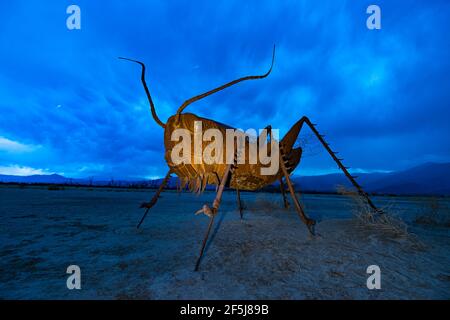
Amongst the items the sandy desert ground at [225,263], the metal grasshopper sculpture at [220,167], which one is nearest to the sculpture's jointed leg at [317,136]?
the metal grasshopper sculpture at [220,167]

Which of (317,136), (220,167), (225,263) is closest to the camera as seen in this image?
(225,263)

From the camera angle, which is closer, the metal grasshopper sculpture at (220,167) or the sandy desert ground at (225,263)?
the sandy desert ground at (225,263)

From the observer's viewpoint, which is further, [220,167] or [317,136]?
[317,136]

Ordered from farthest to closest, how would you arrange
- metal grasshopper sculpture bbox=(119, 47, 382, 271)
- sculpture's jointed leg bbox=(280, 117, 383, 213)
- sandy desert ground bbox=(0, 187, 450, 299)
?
1. sculpture's jointed leg bbox=(280, 117, 383, 213)
2. metal grasshopper sculpture bbox=(119, 47, 382, 271)
3. sandy desert ground bbox=(0, 187, 450, 299)

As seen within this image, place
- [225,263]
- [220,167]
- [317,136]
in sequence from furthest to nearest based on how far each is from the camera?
[317,136] → [220,167] → [225,263]

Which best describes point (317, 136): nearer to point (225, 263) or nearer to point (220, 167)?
point (220, 167)

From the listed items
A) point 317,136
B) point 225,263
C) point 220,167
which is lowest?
point 225,263

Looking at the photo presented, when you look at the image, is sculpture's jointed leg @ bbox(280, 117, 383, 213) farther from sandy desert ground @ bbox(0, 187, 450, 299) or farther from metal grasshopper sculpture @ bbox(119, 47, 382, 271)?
sandy desert ground @ bbox(0, 187, 450, 299)

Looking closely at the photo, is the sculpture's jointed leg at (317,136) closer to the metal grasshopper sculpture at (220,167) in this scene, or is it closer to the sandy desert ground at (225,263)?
the metal grasshopper sculpture at (220,167)

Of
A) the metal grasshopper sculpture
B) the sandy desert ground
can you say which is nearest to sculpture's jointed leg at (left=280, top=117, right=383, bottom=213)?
the metal grasshopper sculpture

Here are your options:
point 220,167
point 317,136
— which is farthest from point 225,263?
point 317,136

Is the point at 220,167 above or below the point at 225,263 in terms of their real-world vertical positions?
above

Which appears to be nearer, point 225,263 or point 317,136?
point 225,263

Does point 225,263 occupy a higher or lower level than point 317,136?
lower
